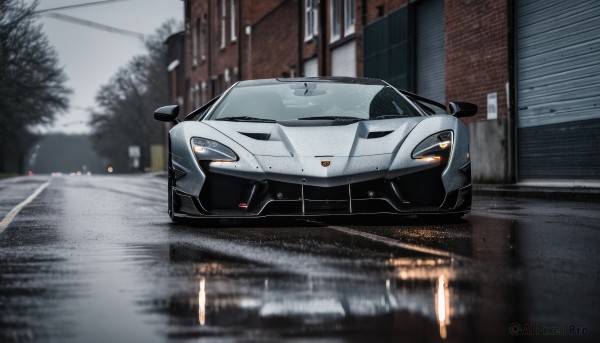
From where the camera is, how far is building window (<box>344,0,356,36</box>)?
88.5 feet

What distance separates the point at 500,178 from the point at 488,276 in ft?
41.0

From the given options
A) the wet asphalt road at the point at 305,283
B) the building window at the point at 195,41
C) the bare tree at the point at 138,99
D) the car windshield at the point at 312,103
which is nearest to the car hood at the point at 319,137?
the car windshield at the point at 312,103

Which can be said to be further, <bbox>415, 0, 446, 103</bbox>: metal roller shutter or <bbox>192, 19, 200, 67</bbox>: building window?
<bbox>192, 19, 200, 67</bbox>: building window

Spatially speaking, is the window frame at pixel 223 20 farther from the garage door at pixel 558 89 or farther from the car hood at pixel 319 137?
the car hood at pixel 319 137

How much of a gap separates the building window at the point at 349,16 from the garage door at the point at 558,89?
10051mm

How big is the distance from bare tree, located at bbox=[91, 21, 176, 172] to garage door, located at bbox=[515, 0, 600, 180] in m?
80.9

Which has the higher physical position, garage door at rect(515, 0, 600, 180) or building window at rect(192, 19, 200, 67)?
building window at rect(192, 19, 200, 67)

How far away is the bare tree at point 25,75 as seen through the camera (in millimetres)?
44812

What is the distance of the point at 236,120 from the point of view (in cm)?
890

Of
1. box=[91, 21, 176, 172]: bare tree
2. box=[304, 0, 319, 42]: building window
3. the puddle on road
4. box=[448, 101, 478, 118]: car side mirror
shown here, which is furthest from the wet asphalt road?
box=[91, 21, 176, 172]: bare tree

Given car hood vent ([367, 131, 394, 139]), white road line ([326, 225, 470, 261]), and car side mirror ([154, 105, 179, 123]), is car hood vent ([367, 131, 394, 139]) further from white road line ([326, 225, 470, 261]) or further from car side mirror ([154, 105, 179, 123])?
car side mirror ([154, 105, 179, 123])

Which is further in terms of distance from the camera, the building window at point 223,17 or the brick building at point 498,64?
the building window at point 223,17

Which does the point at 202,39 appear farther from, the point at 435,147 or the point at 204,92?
the point at 435,147

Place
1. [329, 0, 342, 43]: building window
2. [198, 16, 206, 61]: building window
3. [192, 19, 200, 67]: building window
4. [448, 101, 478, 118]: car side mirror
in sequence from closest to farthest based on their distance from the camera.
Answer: [448, 101, 478, 118]: car side mirror
[329, 0, 342, 43]: building window
[198, 16, 206, 61]: building window
[192, 19, 200, 67]: building window
